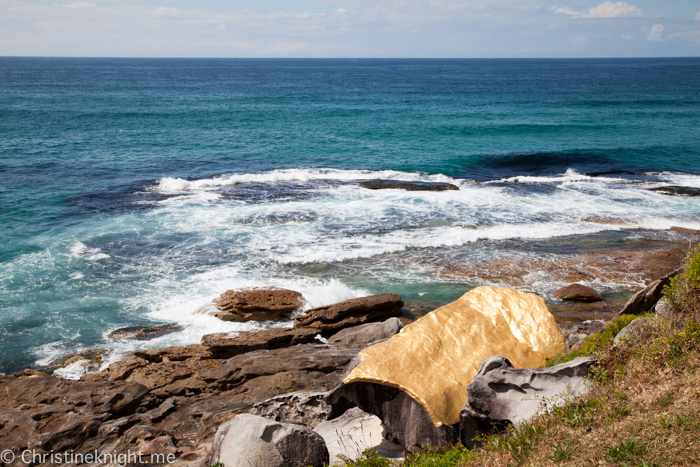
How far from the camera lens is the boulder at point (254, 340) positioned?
11.8 meters

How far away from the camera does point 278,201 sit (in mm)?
26719

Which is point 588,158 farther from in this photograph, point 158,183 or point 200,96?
point 200,96

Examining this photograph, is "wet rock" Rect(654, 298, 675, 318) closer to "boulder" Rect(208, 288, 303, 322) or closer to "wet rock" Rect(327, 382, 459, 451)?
"wet rock" Rect(327, 382, 459, 451)

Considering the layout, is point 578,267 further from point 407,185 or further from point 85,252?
point 85,252

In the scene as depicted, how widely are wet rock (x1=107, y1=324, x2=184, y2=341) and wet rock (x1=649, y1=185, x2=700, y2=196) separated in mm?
29369

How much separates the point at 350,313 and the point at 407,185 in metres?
17.2

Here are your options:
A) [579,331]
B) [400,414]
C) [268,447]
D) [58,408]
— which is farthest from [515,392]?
→ [58,408]

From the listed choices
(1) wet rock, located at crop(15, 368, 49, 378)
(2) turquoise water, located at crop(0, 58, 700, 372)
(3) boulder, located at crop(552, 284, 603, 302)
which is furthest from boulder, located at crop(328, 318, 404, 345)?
(1) wet rock, located at crop(15, 368, 49, 378)

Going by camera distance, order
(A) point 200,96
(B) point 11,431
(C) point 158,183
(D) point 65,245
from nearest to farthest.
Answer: (B) point 11,431
(D) point 65,245
(C) point 158,183
(A) point 200,96

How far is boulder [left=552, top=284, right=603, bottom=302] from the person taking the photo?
50.9ft

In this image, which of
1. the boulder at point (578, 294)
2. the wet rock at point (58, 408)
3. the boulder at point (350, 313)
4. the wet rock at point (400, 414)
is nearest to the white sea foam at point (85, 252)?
the wet rock at point (58, 408)

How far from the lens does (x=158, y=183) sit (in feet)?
97.6

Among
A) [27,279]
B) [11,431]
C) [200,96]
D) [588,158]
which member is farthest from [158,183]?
[200,96]

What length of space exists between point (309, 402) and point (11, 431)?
214 inches
